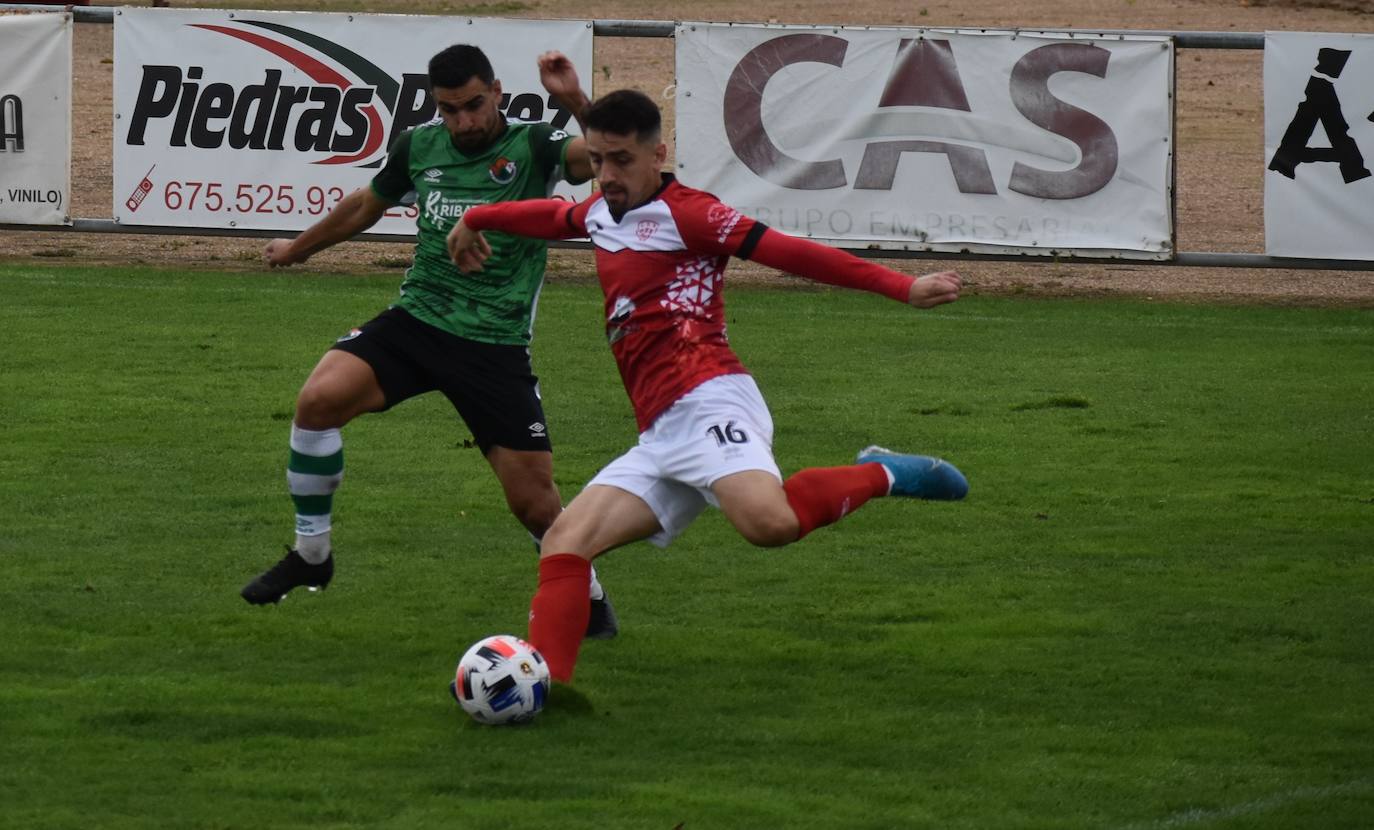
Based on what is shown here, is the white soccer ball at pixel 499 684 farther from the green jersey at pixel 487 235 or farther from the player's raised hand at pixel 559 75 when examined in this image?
the player's raised hand at pixel 559 75

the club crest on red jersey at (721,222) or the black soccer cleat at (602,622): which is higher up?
the club crest on red jersey at (721,222)

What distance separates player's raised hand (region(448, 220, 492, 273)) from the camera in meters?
6.33

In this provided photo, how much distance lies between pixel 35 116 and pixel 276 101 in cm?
183

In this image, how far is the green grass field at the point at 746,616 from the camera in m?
5.28

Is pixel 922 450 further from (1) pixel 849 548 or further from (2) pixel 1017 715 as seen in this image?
(2) pixel 1017 715

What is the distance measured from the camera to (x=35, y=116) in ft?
50.3

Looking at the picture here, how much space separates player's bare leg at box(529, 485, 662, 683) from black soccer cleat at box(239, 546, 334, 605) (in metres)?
1.13

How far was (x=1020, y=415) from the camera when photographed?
36.1 ft

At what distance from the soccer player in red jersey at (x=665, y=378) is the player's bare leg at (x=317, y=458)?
0.83 meters

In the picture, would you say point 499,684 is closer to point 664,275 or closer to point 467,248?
point 664,275

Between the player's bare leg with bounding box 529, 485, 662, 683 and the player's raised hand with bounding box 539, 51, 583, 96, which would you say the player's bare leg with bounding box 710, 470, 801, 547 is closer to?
the player's bare leg with bounding box 529, 485, 662, 683

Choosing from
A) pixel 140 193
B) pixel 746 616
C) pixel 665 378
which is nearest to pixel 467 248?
pixel 665 378

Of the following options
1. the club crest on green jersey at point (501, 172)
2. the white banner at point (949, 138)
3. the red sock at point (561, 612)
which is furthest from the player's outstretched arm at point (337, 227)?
the white banner at point (949, 138)

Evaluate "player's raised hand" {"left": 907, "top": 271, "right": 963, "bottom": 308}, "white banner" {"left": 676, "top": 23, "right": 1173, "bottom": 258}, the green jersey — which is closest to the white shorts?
"player's raised hand" {"left": 907, "top": 271, "right": 963, "bottom": 308}
